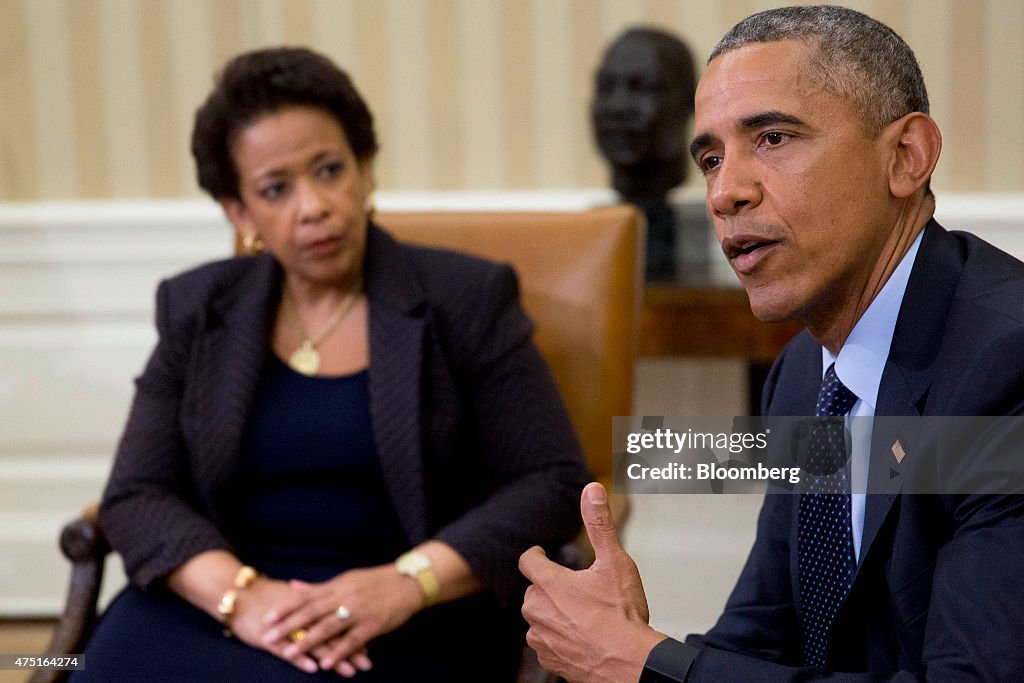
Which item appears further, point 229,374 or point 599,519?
point 229,374

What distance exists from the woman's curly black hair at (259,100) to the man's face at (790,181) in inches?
41.2

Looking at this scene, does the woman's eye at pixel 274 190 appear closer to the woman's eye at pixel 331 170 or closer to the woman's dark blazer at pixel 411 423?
the woman's eye at pixel 331 170

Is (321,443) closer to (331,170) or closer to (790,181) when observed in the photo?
(331,170)

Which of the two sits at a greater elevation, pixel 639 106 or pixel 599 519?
pixel 639 106

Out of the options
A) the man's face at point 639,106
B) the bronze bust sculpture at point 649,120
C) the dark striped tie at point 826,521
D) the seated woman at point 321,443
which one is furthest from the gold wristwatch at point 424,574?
the man's face at point 639,106

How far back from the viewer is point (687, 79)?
273 centimetres

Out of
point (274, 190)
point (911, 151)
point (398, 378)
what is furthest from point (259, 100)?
point (911, 151)

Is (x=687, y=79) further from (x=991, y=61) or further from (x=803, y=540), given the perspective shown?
(x=803, y=540)

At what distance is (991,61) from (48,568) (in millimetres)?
2967

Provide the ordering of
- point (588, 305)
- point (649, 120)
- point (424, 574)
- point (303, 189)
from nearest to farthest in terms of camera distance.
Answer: point (424, 574) < point (303, 189) < point (588, 305) < point (649, 120)

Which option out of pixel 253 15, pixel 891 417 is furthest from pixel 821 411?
pixel 253 15

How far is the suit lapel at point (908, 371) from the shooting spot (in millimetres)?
1129

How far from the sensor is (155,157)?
10.9 ft

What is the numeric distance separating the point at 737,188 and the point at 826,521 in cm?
39
